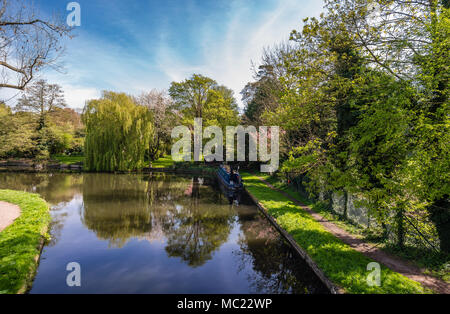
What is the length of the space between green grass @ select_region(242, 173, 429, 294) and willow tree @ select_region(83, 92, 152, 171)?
21.2 metres

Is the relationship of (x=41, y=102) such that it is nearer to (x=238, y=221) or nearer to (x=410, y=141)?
(x=238, y=221)

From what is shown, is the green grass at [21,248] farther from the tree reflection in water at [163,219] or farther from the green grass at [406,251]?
the green grass at [406,251]

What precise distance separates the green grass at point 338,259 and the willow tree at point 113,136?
2122 cm

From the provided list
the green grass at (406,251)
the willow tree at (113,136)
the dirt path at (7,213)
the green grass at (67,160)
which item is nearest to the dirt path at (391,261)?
the green grass at (406,251)

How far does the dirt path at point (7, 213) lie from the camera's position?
813 cm

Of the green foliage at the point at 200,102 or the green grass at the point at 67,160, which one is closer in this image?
the green foliage at the point at 200,102

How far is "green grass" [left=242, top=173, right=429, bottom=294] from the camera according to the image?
4.74m

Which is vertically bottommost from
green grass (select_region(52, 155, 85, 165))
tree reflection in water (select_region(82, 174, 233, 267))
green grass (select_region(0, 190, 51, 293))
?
Answer: tree reflection in water (select_region(82, 174, 233, 267))

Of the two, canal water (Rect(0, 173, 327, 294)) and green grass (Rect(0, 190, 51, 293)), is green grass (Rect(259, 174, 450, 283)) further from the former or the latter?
green grass (Rect(0, 190, 51, 293))

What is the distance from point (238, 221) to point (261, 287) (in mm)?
5315

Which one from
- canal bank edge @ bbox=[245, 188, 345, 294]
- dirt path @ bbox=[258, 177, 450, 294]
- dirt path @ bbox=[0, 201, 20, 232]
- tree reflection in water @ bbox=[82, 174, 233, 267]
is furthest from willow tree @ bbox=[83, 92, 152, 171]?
dirt path @ bbox=[258, 177, 450, 294]

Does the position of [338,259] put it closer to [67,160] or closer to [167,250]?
[167,250]

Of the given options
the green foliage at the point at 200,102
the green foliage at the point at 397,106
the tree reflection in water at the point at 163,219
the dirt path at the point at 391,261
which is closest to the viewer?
the dirt path at the point at 391,261
